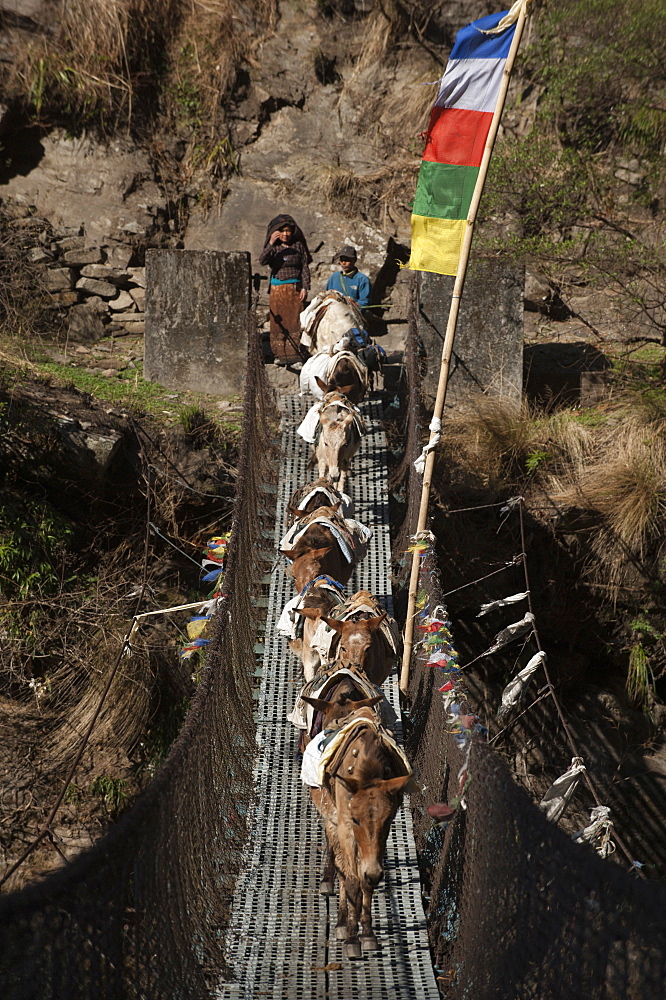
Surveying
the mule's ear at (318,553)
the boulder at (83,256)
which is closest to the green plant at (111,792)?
the mule's ear at (318,553)

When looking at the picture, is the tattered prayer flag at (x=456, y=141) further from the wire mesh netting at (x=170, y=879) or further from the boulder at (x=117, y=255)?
the boulder at (x=117, y=255)

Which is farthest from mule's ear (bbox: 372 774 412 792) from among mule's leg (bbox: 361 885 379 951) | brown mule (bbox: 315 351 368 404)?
brown mule (bbox: 315 351 368 404)

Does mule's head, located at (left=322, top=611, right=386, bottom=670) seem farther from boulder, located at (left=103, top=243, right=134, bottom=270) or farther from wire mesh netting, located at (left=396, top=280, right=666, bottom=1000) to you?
boulder, located at (left=103, top=243, right=134, bottom=270)

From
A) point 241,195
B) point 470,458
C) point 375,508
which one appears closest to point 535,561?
point 470,458

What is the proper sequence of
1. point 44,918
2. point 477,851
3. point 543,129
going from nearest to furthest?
point 44,918 < point 477,851 < point 543,129

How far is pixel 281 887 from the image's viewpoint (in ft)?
15.2

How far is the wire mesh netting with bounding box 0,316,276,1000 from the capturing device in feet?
8.29

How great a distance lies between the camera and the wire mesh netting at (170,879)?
2525 mm

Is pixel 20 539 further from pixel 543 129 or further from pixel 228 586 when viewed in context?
pixel 543 129

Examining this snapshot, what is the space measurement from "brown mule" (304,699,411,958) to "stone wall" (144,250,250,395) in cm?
680

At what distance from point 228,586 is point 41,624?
12.3ft

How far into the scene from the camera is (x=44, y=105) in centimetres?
1191

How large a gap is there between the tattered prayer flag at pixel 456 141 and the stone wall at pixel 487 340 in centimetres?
381

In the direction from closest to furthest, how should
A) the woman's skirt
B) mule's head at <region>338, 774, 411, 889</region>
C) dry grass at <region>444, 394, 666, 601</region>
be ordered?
mule's head at <region>338, 774, 411, 889</region> < dry grass at <region>444, 394, 666, 601</region> < the woman's skirt
